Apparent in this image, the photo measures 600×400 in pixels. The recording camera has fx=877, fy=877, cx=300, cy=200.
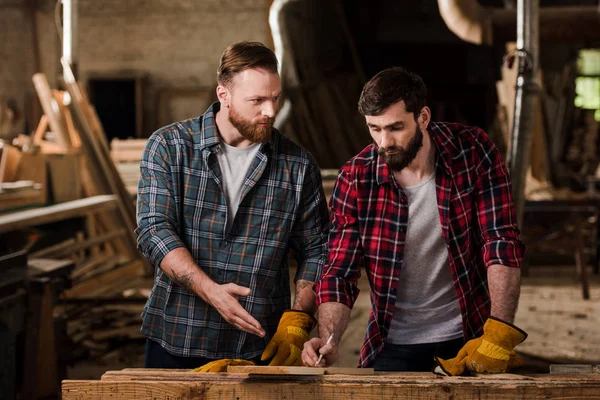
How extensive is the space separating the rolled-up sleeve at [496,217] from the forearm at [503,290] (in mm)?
21

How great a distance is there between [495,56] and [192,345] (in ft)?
49.1

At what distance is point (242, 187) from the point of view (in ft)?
9.32

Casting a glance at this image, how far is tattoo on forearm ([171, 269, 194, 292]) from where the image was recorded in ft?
8.82

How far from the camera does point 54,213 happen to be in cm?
804

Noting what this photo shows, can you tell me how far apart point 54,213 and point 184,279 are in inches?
223

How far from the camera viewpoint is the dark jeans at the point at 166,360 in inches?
113

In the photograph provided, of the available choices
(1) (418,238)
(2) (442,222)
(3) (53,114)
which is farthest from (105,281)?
(2) (442,222)

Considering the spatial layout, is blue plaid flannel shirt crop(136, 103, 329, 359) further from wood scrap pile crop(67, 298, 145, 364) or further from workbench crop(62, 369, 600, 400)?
wood scrap pile crop(67, 298, 145, 364)

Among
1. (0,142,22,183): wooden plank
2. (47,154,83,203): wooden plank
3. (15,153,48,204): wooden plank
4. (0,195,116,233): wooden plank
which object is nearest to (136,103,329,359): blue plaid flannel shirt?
(0,195,116,233): wooden plank

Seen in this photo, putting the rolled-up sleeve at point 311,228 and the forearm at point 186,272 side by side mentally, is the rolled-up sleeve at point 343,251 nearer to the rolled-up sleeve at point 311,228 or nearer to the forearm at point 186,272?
the rolled-up sleeve at point 311,228

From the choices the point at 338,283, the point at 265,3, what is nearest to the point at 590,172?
the point at 265,3

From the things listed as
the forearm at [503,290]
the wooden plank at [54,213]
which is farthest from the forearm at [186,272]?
the wooden plank at [54,213]

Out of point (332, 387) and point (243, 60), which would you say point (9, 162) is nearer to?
point (243, 60)

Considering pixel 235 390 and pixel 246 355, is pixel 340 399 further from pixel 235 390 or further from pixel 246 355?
pixel 246 355
